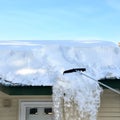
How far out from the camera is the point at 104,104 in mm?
7828

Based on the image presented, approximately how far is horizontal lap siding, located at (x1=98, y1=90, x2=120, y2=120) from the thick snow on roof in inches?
28.2

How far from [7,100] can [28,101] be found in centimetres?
43

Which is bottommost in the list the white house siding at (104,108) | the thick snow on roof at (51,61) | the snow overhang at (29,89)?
the white house siding at (104,108)

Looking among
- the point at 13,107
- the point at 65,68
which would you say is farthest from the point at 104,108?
the point at 13,107

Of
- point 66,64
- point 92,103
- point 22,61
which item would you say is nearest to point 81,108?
point 92,103

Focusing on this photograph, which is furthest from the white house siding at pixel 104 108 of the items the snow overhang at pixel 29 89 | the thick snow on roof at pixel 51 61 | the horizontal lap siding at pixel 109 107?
the snow overhang at pixel 29 89

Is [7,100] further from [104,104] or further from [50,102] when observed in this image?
[104,104]

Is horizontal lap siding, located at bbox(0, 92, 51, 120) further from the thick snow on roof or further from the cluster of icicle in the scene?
the cluster of icicle

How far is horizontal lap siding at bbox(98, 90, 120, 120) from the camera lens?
780 cm

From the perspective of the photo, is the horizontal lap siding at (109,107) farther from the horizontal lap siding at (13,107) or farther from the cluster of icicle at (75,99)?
the cluster of icicle at (75,99)

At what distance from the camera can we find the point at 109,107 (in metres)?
7.81

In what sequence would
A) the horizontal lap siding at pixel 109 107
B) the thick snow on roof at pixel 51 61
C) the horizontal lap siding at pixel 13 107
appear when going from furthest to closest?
1. the horizontal lap siding at pixel 13 107
2. the horizontal lap siding at pixel 109 107
3. the thick snow on roof at pixel 51 61

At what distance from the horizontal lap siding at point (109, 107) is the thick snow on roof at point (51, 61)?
72 cm

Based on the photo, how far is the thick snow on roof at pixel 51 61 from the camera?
7.04 m
